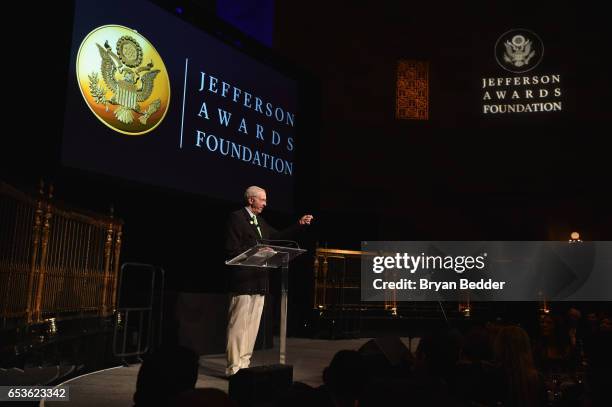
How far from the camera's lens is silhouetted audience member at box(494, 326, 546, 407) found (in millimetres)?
2671

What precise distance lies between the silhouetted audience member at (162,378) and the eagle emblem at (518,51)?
12.1 metres

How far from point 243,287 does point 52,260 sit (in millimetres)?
1590

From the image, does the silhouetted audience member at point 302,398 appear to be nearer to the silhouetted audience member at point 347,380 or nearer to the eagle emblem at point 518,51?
the silhouetted audience member at point 347,380

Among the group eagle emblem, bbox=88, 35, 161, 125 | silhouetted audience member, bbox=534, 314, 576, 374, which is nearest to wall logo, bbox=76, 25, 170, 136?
eagle emblem, bbox=88, 35, 161, 125

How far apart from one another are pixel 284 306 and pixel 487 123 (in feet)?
30.7

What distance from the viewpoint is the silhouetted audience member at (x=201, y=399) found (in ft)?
4.21

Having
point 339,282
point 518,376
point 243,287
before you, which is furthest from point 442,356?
point 339,282

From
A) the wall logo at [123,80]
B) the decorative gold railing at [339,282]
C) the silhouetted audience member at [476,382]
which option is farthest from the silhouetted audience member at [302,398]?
the decorative gold railing at [339,282]

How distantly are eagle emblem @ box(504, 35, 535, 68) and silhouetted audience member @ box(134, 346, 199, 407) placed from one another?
1206 cm

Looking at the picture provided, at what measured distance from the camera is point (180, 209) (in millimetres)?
7695

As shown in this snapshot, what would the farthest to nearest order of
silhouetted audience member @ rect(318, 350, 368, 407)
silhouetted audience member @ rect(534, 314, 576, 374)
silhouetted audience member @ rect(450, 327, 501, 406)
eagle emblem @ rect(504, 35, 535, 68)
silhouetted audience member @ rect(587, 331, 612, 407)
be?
1. eagle emblem @ rect(504, 35, 535, 68)
2. silhouetted audience member @ rect(534, 314, 576, 374)
3. silhouetted audience member @ rect(450, 327, 501, 406)
4. silhouetted audience member @ rect(318, 350, 368, 407)
5. silhouetted audience member @ rect(587, 331, 612, 407)

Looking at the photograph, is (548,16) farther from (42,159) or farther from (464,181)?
(42,159)

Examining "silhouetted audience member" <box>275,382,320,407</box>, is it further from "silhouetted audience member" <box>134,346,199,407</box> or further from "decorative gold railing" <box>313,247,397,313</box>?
"decorative gold railing" <box>313,247,397,313</box>

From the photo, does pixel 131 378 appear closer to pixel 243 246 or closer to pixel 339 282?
pixel 243 246
